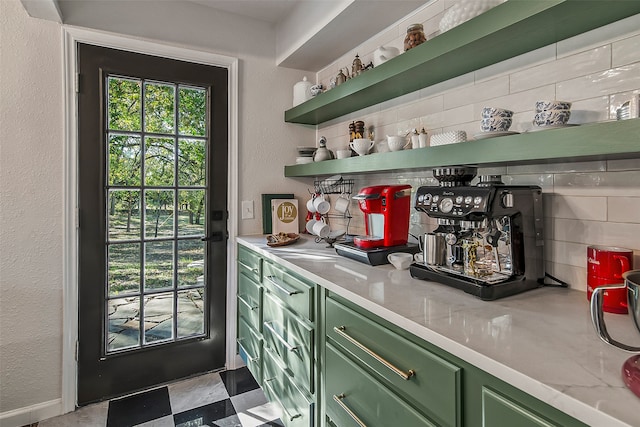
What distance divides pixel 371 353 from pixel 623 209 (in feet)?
2.89

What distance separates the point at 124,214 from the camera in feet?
6.80

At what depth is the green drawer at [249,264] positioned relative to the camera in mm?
1971

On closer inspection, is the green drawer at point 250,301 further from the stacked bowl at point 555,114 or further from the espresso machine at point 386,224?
the stacked bowl at point 555,114

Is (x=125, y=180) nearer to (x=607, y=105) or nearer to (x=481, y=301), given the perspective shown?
(x=481, y=301)

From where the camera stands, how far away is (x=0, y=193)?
178cm

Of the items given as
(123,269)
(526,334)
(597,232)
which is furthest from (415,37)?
(123,269)

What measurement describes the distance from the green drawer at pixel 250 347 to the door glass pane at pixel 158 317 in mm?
455

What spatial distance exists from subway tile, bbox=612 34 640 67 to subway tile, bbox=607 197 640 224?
0.41 meters

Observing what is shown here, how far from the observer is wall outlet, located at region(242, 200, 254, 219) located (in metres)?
2.44

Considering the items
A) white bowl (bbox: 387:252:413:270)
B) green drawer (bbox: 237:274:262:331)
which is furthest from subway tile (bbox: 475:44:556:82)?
green drawer (bbox: 237:274:262:331)

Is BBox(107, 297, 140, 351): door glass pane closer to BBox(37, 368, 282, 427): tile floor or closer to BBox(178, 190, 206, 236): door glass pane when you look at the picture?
BBox(37, 368, 282, 427): tile floor

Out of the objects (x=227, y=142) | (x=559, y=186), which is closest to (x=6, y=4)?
(x=227, y=142)

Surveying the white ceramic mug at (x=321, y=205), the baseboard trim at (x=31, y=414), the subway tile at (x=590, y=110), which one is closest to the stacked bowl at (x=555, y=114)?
the subway tile at (x=590, y=110)

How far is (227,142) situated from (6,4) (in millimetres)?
1299
